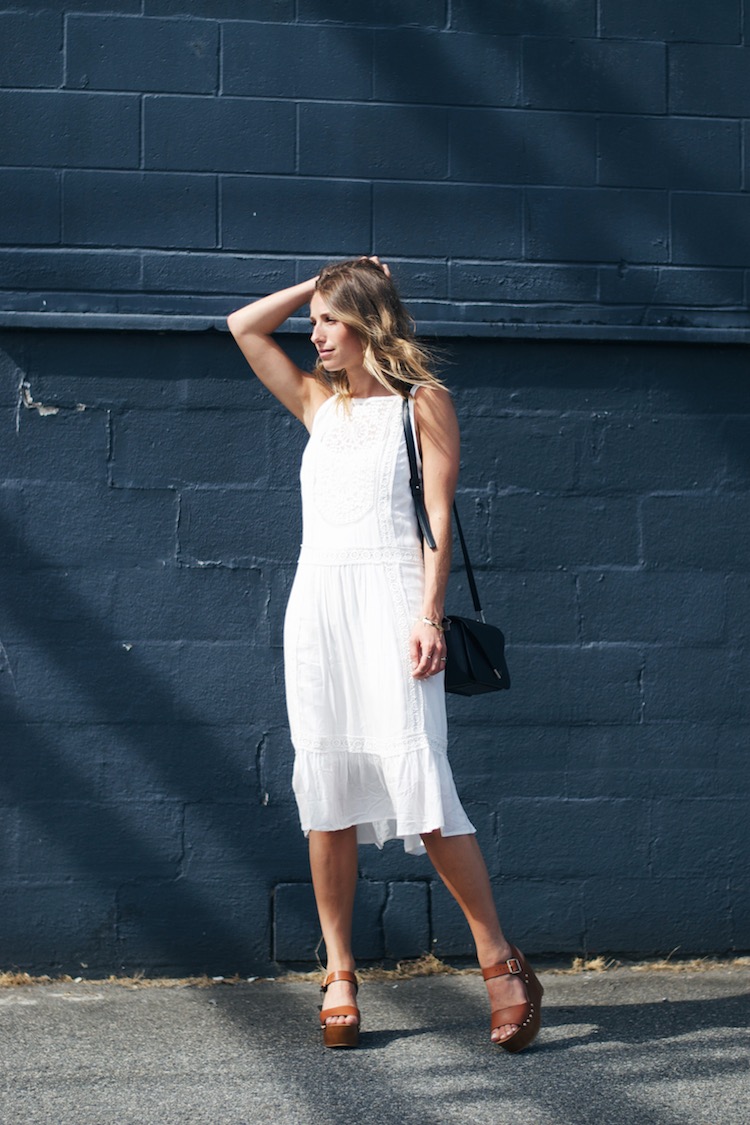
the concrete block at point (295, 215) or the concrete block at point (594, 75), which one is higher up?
the concrete block at point (594, 75)

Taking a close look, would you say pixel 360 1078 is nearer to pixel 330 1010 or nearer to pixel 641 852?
pixel 330 1010

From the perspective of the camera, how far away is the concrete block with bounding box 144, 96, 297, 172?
4.20 m

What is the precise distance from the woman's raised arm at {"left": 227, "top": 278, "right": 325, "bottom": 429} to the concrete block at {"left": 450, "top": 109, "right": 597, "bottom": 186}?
932 mm

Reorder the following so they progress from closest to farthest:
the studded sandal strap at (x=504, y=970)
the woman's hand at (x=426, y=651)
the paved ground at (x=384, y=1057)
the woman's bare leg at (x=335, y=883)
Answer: the paved ground at (x=384, y=1057)
the woman's hand at (x=426, y=651)
the studded sandal strap at (x=504, y=970)
the woman's bare leg at (x=335, y=883)

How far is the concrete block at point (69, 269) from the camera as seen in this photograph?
4.16 meters

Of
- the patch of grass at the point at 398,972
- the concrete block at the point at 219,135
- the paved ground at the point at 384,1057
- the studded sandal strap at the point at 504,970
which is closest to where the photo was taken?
the paved ground at the point at 384,1057

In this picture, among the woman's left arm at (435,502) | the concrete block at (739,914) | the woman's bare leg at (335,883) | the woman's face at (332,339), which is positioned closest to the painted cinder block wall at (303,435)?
the concrete block at (739,914)

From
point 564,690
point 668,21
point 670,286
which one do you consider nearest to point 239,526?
point 564,690

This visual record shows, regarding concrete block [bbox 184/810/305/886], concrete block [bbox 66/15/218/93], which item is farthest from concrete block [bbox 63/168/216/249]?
concrete block [bbox 184/810/305/886]

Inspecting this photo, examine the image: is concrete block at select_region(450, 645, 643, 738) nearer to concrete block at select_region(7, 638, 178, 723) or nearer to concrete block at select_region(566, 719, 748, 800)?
concrete block at select_region(566, 719, 748, 800)

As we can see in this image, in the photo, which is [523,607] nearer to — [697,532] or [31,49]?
[697,532]

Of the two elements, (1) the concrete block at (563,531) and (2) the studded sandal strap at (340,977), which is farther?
(1) the concrete block at (563,531)

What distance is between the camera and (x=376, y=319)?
11.5 feet

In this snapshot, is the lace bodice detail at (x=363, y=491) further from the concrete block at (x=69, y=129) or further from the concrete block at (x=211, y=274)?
the concrete block at (x=69, y=129)
